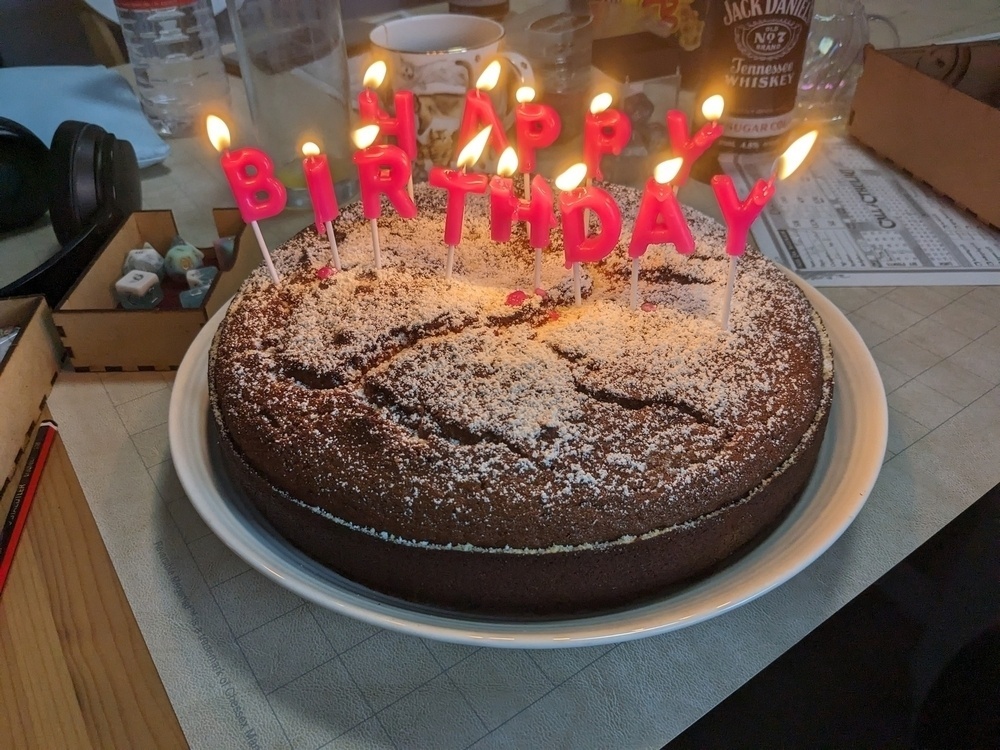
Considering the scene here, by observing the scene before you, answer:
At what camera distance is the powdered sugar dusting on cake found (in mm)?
743

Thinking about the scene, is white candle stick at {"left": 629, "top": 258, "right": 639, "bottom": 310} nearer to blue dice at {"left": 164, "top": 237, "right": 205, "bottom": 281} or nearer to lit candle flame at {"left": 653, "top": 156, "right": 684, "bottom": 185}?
lit candle flame at {"left": 653, "top": 156, "right": 684, "bottom": 185}

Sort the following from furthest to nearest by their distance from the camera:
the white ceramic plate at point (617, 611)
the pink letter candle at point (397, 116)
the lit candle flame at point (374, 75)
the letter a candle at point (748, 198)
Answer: the lit candle flame at point (374, 75), the pink letter candle at point (397, 116), the letter a candle at point (748, 198), the white ceramic plate at point (617, 611)

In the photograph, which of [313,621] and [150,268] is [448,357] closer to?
[313,621]

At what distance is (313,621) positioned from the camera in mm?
840

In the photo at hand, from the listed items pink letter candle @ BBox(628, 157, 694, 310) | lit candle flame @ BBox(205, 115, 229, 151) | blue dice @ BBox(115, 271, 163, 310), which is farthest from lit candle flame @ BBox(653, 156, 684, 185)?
blue dice @ BBox(115, 271, 163, 310)

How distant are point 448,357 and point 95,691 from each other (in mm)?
509

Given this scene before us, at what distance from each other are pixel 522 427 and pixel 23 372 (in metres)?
0.77

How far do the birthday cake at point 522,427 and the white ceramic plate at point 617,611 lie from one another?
23 millimetres

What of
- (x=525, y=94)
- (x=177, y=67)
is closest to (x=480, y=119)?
(x=525, y=94)

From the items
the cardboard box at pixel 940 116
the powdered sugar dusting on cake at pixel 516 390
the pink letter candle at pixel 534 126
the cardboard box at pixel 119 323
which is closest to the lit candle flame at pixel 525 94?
the pink letter candle at pixel 534 126

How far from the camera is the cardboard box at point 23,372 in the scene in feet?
3.30

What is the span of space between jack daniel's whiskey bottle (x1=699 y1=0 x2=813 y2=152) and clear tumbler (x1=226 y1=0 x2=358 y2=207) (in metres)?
0.76

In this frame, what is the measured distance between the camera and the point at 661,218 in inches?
33.9

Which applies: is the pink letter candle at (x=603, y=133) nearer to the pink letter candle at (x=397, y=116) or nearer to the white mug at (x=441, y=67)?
the pink letter candle at (x=397, y=116)
